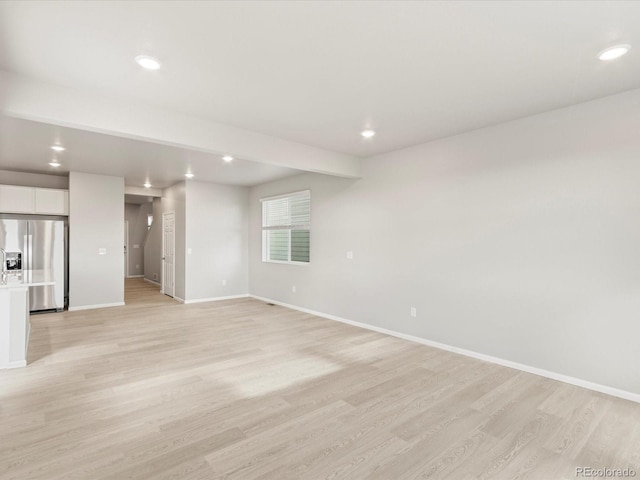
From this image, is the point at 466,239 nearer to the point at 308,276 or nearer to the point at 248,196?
the point at 308,276

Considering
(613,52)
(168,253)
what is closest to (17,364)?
(168,253)

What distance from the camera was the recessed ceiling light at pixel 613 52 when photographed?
7.48ft

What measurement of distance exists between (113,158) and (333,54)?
444 centimetres

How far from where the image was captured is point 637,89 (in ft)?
9.52

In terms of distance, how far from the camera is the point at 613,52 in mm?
2334

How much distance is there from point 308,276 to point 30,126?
4455mm

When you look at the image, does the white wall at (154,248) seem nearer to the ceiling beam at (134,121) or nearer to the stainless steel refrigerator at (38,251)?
the stainless steel refrigerator at (38,251)

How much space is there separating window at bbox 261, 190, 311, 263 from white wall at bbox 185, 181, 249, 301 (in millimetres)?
741

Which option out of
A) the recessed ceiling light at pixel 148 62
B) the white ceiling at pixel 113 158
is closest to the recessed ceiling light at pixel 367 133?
the white ceiling at pixel 113 158

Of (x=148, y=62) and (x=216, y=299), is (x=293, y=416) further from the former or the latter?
(x=216, y=299)

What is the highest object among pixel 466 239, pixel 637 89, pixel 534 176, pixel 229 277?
pixel 637 89

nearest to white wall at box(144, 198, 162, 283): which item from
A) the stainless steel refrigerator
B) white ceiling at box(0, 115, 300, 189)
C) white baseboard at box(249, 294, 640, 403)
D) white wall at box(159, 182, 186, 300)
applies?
white wall at box(159, 182, 186, 300)

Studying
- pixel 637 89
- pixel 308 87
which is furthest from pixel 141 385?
pixel 637 89

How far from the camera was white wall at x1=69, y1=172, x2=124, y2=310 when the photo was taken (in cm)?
650
